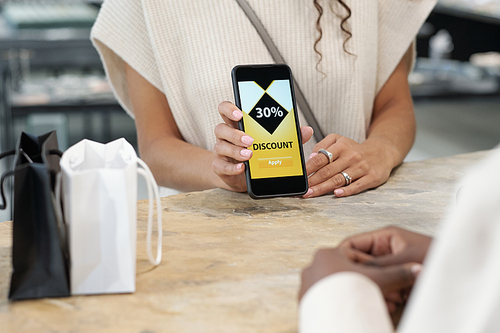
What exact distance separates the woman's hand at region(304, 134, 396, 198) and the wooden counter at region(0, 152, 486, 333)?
0.02m

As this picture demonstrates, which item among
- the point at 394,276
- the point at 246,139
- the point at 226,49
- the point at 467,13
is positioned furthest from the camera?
the point at 467,13

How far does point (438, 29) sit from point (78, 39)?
3251mm

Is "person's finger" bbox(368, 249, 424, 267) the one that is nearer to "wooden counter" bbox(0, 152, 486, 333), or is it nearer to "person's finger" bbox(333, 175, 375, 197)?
"wooden counter" bbox(0, 152, 486, 333)

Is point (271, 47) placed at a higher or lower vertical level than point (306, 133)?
higher

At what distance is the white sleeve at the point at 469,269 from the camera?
1.02ft

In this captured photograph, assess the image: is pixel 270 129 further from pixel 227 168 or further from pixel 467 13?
→ pixel 467 13

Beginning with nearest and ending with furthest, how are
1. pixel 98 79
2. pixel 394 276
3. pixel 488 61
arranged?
pixel 394 276
pixel 98 79
pixel 488 61

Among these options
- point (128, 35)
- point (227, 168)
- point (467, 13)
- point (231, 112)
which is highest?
point (467, 13)

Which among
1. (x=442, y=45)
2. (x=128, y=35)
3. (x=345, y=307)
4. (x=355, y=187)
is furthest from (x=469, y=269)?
(x=442, y=45)

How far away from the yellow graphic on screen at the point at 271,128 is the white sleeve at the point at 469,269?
55 cm

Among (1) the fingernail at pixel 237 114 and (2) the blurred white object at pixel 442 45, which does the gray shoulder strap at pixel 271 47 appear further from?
(2) the blurred white object at pixel 442 45

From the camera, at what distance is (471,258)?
321mm

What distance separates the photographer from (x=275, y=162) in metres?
0.88

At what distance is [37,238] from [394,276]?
0.39m
